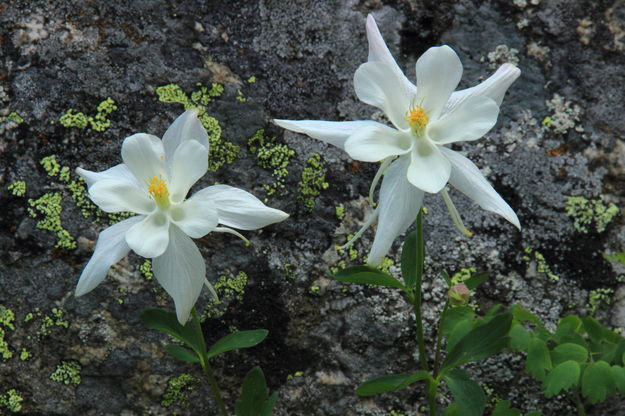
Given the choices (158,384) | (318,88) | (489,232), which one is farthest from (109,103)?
(489,232)

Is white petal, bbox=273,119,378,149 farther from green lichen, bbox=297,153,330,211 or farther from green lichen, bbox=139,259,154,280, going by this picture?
green lichen, bbox=139,259,154,280

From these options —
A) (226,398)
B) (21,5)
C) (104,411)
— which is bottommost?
(104,411)

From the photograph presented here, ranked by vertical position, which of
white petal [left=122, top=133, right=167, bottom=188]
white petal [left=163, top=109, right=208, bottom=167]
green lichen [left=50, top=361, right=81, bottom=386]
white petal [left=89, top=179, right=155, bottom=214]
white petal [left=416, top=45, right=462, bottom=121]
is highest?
white petal [left=416, top=45, right=462, bottom=121]

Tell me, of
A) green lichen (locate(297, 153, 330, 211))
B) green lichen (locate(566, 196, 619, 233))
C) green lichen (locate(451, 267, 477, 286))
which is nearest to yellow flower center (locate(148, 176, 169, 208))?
green lichen (locate(297, 153, 330, 211))

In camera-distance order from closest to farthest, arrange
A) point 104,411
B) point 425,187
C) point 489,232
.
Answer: point 425,187, point 104,411, point 489,232

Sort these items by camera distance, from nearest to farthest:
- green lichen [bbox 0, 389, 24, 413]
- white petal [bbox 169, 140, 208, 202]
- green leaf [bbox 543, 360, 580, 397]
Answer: white petal [bbox 169, 140, 208, 202]
green leaf [bbox 543, 360, 580, 397]
green lichen [bbox 0, 389, 24, 413]

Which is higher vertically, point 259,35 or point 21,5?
point 259,35

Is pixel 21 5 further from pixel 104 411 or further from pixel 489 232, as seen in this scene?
pixel 489 232

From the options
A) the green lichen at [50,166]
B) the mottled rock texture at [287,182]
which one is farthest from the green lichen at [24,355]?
the green lichen at [50,166]
